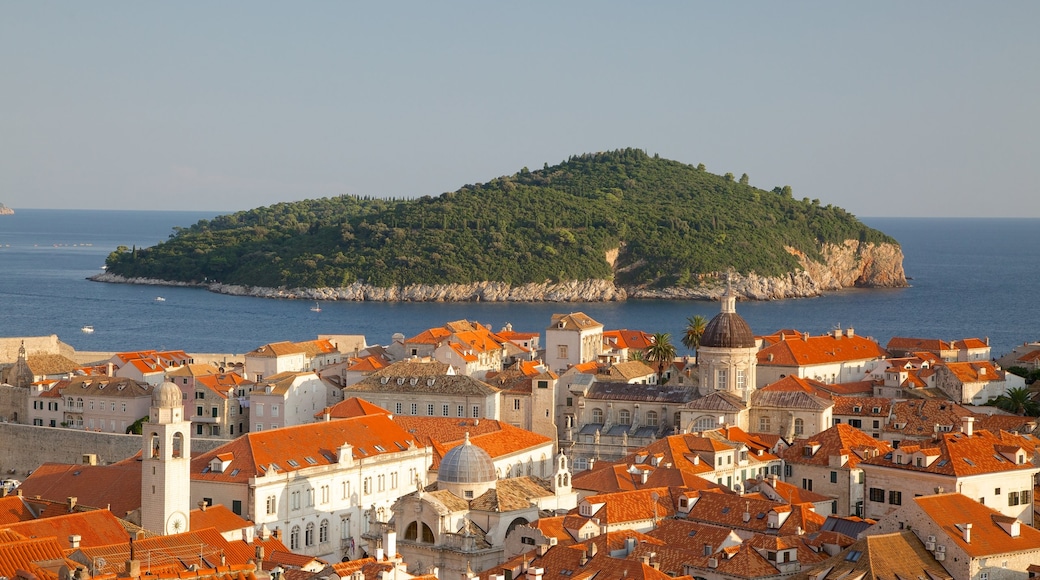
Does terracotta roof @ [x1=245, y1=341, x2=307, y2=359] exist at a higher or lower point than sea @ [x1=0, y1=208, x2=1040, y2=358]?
higher

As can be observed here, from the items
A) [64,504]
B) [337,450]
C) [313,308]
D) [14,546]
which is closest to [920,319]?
[313,308]

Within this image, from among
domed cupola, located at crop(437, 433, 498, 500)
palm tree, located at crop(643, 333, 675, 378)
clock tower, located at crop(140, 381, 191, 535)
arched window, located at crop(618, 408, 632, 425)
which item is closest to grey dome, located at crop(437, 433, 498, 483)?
domed cupola, located at crop(437, 433, 498, 500)

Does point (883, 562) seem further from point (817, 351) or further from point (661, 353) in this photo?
point (817, 351)

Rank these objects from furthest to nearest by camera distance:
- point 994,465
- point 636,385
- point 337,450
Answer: point 636,385 < point 337,450 < point 994,465

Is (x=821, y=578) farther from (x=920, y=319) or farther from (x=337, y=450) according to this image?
(x=920, y=319)

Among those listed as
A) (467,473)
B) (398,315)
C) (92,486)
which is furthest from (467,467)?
(398,315)

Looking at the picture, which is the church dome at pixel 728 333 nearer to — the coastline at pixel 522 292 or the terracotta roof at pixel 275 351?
the terracotta roof at pixel 275 351

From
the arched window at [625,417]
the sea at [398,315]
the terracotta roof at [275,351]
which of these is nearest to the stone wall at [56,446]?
the terracotta roof at [275,351]

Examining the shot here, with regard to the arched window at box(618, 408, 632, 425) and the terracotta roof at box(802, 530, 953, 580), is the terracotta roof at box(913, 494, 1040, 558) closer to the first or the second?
the terracotta roof at box(802, 530, 953, 580)
